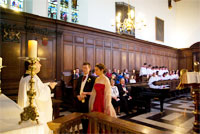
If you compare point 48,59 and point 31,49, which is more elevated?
point 48,59

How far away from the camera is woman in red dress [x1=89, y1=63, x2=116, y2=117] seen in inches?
119

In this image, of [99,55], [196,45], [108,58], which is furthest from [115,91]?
[196,45]

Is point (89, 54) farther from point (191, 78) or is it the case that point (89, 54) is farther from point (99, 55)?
point (191, 78)

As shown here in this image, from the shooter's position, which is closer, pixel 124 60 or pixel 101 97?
pixel 101 97

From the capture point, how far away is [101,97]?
309 cm

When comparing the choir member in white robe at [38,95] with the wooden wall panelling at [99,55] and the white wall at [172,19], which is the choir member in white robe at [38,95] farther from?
the white wall at [172,19]

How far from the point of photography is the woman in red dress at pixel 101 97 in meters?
3.03

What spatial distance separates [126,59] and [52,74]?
578cm

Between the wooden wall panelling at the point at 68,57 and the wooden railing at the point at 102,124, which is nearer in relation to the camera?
the wooden railing at the point at 102,124

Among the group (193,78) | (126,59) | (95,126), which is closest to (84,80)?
(95,126)

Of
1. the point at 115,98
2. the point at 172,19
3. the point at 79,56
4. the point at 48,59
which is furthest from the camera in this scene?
the point at 172,19

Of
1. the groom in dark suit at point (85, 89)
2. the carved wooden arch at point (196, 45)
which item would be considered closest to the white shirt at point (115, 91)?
the groom in dark suit at point (85, 89)

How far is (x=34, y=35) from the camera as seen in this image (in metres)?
7.09

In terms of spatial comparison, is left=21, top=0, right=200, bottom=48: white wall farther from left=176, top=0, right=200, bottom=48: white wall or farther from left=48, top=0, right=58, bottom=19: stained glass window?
left=48, top=0, right=58, bottom=19: stained glass window
